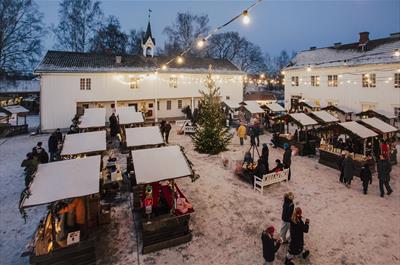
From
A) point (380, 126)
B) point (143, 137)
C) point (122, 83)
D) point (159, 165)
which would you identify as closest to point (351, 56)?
point (380, 126)

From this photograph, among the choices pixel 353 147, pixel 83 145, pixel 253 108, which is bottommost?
pixel 353 147

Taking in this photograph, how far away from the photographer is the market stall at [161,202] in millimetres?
6742

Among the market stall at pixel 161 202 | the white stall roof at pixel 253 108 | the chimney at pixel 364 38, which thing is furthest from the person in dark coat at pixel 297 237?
the chimney at pixel 364 38

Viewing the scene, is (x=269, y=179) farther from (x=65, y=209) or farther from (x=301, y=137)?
(x=301, y=137)

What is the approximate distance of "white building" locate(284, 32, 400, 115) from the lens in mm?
21703

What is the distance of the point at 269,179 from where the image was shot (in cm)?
1057

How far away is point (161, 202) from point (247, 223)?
2.90 m

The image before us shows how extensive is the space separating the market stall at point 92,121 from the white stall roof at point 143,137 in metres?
3.96

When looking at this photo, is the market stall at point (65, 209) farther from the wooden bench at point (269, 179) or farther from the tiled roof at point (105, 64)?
the tiled roof at point (105, 64)

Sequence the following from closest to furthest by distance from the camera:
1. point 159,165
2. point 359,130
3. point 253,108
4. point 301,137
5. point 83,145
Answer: point 159,165
point 83,145
point 359,130
point 301,137
point 253,108

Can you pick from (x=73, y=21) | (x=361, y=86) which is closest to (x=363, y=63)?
(x=361, y=86)

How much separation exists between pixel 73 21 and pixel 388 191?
123ft

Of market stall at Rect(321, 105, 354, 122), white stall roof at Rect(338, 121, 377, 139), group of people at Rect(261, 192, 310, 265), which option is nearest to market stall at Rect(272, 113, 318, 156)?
white stall roof at Rect(338, 121, 377, 139)

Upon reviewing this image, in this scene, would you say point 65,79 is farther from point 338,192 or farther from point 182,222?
point 338,192
